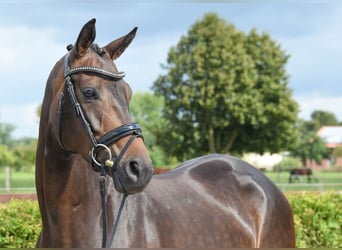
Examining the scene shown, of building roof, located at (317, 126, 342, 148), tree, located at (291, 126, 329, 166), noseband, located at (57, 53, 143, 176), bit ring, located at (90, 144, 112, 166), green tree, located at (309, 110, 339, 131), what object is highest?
green tree, located at (309, 110, 339, 131)

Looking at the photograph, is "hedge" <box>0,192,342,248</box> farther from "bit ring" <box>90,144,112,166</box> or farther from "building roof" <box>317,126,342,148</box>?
"building roof" <box>317,126,342,148</box>

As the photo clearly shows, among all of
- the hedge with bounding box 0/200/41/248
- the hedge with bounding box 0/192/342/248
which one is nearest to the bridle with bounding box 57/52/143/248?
the hedge with bounding box 0/200/41/248

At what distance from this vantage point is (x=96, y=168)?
109 inches

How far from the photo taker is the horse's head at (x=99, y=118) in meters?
2.62

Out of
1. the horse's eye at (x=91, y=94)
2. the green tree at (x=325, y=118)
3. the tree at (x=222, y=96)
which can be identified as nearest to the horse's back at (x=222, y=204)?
the horse's eye at (x=91, y=94)

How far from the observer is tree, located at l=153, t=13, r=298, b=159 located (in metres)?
32.3

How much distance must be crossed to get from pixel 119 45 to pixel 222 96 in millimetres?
29165

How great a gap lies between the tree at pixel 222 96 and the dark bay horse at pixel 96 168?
28085mm

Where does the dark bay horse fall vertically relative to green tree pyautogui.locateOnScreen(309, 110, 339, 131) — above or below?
below

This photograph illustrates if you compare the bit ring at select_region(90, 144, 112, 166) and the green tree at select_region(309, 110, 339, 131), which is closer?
the bit ring at select_region(90, 144, 112, 166)

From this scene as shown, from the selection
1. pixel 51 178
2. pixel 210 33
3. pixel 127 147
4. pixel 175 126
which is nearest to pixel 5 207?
pixel 51 178

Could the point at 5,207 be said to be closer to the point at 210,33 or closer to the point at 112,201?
the point at 112,201

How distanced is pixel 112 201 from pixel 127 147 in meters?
0.50

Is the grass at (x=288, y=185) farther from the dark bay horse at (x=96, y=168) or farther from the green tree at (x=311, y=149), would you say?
the green tree at (x=311, y=149)
